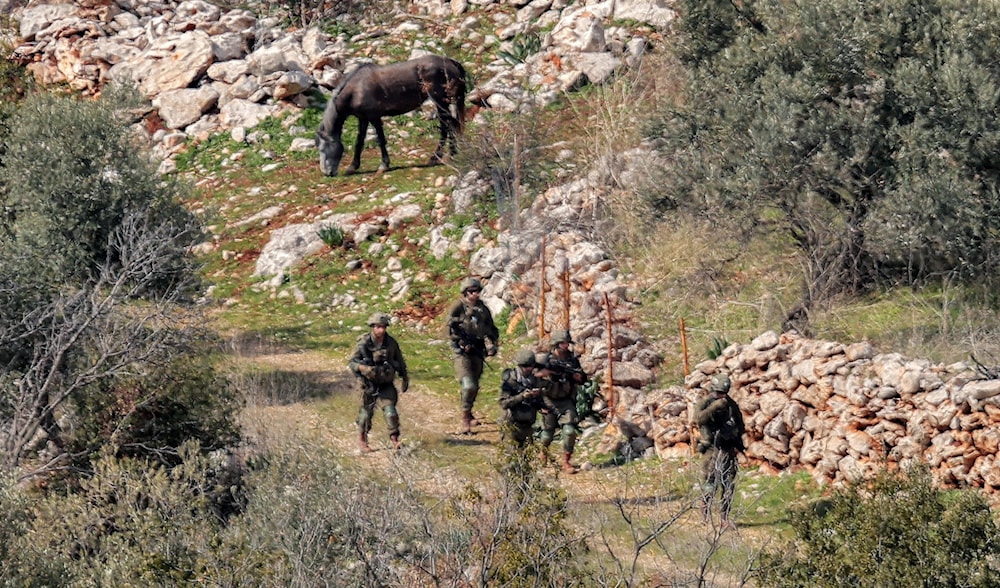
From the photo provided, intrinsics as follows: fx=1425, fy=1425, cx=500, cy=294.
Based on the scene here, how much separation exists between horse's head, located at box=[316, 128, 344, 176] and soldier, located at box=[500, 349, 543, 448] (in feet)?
45.1

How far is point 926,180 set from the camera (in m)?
19.1

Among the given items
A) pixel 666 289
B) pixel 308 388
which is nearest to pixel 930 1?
pixel 666 289

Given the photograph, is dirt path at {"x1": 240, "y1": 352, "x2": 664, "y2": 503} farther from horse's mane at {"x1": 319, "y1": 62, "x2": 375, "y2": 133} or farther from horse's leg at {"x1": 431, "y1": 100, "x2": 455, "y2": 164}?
horse's mane at {"x1": 319, "y1": 62, "x2": 375, "y2": 133}

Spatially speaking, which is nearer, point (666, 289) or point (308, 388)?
point (308, 388)

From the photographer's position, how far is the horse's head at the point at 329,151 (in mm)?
28750

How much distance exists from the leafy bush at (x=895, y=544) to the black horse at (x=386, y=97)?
18.5m

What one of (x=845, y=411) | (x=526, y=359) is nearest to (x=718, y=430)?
(x=845, y=411)

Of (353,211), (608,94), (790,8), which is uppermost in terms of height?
(790,8)

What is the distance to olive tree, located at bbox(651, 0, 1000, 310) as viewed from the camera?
19.1 metres

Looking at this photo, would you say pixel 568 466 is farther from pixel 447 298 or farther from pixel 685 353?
pixel 447 298

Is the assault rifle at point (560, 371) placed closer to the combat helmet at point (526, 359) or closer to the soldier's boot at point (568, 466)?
the combat helmet at point (526, 359)

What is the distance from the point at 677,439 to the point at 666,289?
5.13 metres

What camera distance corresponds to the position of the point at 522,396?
15.8 metres

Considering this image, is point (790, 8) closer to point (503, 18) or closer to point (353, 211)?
point (353, 211)
